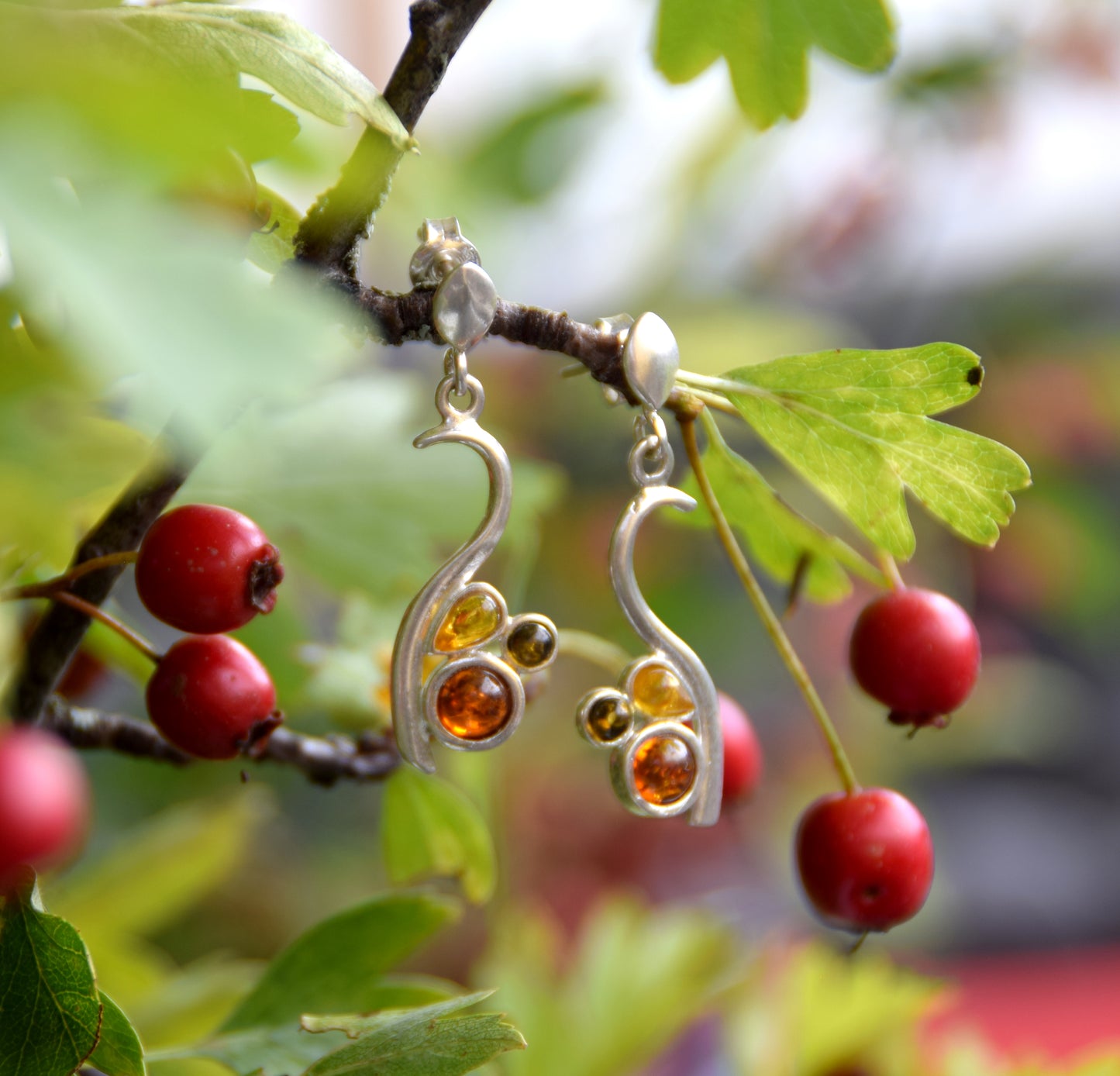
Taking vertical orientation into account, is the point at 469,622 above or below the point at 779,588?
above

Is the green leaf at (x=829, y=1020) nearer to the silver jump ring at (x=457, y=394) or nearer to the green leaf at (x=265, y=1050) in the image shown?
the green leaf at (x=265, y=1050)

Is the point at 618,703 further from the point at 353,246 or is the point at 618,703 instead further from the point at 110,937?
the point at 110,937

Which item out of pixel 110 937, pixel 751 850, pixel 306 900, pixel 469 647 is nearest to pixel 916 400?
pixel 469 647

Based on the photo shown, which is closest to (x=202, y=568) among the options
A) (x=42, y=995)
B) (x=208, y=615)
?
(x=208, y=615)

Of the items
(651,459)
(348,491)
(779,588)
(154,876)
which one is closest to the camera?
(651,459)

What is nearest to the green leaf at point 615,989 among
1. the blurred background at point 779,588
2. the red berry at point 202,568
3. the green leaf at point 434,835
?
the blurred background at point 779,588

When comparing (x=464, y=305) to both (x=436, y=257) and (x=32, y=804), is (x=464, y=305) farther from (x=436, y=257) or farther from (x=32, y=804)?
(x=32, y=804)
